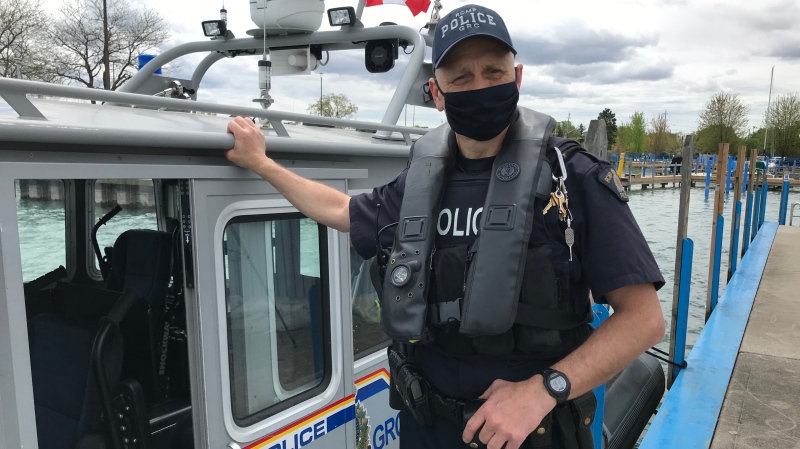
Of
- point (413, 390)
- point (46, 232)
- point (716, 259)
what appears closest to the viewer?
point (413, 390)

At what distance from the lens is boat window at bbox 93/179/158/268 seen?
2863mm

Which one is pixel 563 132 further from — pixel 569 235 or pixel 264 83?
pixel 569 235

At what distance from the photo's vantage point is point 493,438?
1.46 meters

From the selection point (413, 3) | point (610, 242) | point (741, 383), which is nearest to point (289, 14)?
point (413, 3)

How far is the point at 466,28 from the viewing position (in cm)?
157

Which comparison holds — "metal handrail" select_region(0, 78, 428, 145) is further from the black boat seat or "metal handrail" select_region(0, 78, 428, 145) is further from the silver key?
the black boat seat

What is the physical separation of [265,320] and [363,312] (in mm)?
657

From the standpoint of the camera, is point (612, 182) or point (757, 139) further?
point (757, 139)

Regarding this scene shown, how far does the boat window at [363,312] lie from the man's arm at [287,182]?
24.8 inches

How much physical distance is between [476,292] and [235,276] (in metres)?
0.86

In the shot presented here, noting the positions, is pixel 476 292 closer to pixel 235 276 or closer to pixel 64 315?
pixel 235 276

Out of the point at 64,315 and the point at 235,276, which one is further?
the point at 64,315

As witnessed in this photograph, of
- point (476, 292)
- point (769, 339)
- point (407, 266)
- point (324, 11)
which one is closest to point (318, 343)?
point (407, 266)

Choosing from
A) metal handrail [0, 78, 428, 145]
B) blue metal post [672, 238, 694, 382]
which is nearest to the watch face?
metal handrail [0, 78, 428, 145]
